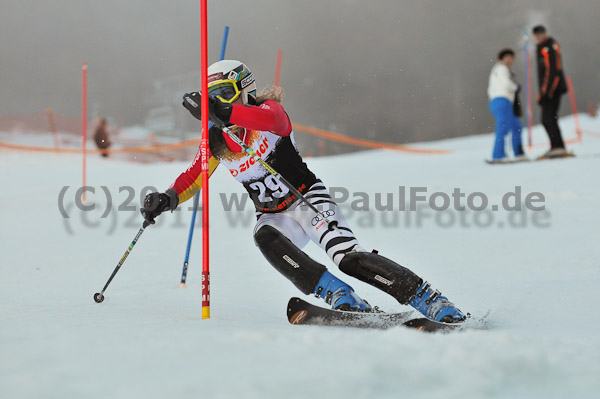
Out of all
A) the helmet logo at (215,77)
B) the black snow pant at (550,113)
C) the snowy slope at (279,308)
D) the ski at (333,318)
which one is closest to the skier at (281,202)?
the helmet logo at (215,77)

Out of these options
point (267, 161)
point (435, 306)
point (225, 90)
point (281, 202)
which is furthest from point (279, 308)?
point (225, 90)

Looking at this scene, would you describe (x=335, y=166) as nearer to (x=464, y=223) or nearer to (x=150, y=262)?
(x=464, y=223)

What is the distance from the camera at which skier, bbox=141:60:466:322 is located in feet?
9.02

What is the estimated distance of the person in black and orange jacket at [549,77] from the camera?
8.02 meters

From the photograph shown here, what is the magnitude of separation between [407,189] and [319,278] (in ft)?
15.9

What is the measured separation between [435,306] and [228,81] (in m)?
1.50

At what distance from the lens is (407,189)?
750 centimetres

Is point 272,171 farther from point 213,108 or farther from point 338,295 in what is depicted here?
point 338,295

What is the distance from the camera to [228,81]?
9.97 ft

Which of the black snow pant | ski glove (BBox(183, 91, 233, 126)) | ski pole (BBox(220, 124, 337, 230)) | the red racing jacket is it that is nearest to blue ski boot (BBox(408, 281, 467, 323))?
ski pole (BBox(220, 124, 337, 230))

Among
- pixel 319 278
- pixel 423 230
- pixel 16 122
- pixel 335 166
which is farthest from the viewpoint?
pixel 16 122

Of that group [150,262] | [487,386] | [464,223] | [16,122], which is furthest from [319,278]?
[16,122]

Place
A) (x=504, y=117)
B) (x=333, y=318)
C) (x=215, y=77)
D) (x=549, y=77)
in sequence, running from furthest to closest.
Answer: (x=504, y=117)
(x=549, y=77)
(x=215, y=77)
(x=333, y=318)

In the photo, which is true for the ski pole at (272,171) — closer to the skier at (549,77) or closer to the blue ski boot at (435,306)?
the blue ski boot at (435,306)
